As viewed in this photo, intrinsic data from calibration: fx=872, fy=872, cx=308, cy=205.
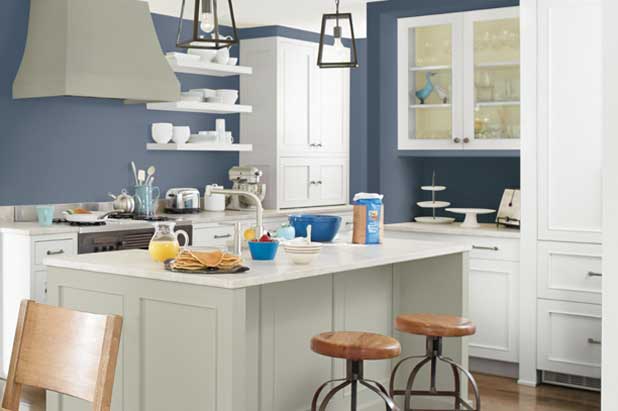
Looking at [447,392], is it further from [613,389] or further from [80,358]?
[613,389]

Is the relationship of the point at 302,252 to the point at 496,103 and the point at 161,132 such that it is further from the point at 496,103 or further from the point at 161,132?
the point at 161,132

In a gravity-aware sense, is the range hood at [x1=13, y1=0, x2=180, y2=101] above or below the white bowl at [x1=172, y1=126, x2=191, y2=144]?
above

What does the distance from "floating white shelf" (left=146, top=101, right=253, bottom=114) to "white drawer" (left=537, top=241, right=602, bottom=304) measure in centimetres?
280

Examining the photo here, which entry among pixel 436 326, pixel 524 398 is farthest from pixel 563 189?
pixel 436 326

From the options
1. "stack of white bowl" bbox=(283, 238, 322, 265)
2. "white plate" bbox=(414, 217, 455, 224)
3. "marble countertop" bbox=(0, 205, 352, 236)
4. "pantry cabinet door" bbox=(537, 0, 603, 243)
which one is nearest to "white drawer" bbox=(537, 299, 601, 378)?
"pantry cabinet door" bbox=(537, 0, 603, 243)

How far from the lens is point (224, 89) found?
7289 millimetres

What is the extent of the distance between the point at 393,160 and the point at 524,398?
74.4 inches

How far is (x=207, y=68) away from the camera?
6.59 meters

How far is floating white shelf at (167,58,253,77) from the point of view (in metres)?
6.40

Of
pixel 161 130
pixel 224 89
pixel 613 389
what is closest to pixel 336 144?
pixel 224 89

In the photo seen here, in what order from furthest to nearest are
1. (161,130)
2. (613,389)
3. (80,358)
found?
1. (161,130)
2. (80,358)
3. (613,389)

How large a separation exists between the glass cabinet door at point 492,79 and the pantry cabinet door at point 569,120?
41cm

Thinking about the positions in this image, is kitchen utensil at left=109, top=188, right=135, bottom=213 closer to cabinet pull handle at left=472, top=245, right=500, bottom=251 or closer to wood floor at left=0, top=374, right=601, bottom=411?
wood floor at left=0, top=374, right=601, bottom=411

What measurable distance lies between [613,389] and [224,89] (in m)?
6.28
